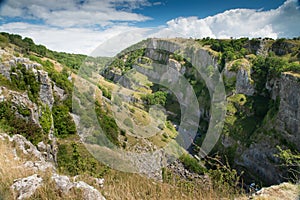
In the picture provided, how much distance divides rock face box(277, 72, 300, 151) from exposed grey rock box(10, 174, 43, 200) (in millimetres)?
40034

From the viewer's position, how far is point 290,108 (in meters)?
38.0

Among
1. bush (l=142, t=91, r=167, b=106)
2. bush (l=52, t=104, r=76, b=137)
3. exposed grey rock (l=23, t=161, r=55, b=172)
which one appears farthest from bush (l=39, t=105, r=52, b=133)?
bush (l=142, t=91, r=167, b=106)

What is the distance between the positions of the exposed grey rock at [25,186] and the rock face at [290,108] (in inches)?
1576

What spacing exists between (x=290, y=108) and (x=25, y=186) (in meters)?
42.8

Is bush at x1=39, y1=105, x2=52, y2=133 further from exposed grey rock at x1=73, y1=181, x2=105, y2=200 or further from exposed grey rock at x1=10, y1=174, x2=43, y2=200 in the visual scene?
exposed grey rock at x1=73, y1=181, x2=105, y2=200

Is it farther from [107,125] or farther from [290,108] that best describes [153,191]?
[290,108]

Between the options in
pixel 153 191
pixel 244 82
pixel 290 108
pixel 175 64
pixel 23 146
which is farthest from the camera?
pixel 175 64

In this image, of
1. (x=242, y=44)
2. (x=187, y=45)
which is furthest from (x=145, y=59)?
(x=242, y=44)

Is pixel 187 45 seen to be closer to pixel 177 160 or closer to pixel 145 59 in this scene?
pixel 145 59

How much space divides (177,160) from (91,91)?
56.0ft

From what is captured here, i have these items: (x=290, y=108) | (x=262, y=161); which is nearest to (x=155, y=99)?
(x=262, y=161)

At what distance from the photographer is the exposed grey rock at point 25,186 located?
12.8 feet

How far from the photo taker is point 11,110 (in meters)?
14.7

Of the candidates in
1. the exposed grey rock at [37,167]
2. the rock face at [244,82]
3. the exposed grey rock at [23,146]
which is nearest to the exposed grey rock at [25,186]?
the exposed grey rock at [37,167]
